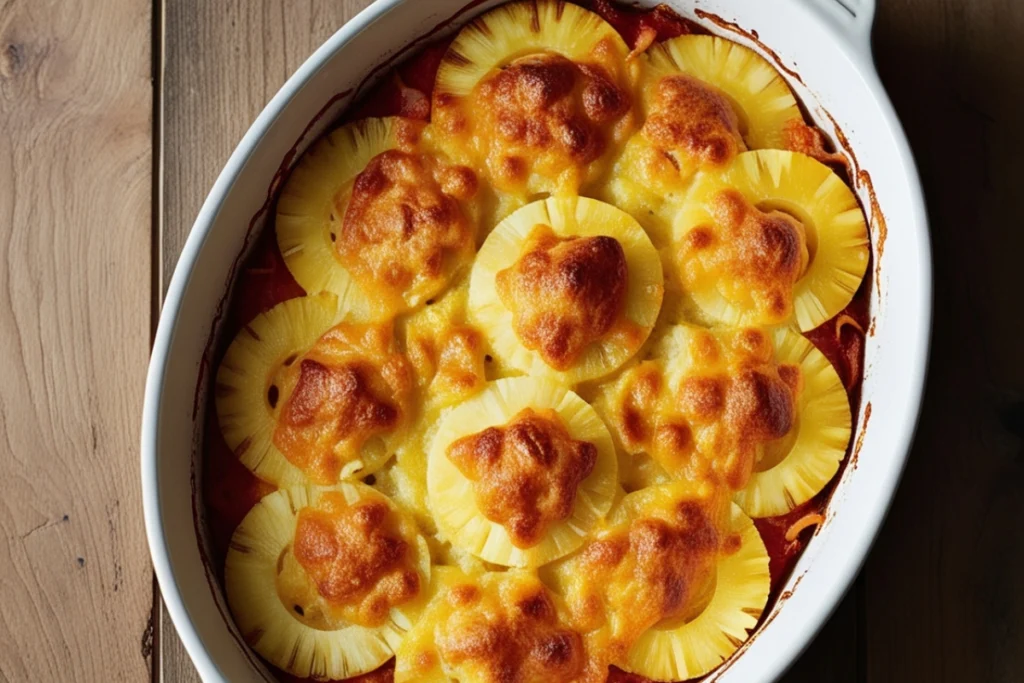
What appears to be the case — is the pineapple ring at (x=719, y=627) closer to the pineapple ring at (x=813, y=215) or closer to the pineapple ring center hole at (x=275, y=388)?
the pineapple ring at (x=813, y=215)

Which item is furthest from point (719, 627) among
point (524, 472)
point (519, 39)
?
point (519, 39)

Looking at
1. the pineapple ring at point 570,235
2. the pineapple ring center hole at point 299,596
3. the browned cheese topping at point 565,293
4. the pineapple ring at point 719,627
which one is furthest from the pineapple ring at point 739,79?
the pineapple ring center hole at point 299,596

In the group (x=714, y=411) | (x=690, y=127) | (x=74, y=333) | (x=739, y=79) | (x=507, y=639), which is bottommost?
(x=507, y=639)

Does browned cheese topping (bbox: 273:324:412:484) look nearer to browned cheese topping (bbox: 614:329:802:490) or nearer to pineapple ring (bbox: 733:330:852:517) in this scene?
browned cheese topping (bbox: 614:329:802:490)

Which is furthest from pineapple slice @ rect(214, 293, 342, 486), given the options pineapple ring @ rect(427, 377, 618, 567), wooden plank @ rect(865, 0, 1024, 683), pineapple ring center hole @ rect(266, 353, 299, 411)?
wooden plank @ rect(865, 0, 1024, 683)

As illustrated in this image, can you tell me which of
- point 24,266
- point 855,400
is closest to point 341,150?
point 24,266

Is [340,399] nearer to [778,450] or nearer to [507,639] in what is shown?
[507,639]

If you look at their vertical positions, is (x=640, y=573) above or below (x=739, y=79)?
below
